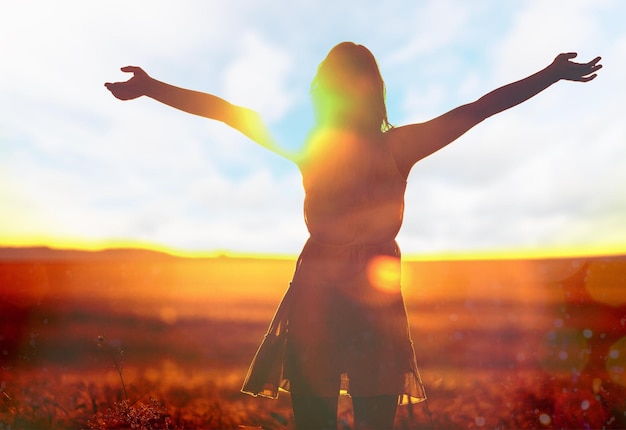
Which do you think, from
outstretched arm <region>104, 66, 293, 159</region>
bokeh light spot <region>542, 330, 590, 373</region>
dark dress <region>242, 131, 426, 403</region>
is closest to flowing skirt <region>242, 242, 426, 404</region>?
dark dress <region>242, 131, 426, 403</region>

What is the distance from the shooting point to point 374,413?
2.67 metres

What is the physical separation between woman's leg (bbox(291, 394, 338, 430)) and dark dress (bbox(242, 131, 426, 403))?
3 centimetres

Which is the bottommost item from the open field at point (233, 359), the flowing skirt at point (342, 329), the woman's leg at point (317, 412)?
the open field at point (233, 359)

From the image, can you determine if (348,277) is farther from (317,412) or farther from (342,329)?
(317,412)

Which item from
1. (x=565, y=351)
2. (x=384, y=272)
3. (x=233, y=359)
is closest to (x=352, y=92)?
(x=384, y=272)

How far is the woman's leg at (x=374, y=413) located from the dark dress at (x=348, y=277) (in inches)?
1.9

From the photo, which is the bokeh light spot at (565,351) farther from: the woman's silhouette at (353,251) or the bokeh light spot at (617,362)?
the woman's silhouette at (353,251)

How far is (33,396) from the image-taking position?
18.1 ft

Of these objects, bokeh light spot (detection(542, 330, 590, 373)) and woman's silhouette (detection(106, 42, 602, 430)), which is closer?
woman's silhouette (detection(106, 42, 602, 430))

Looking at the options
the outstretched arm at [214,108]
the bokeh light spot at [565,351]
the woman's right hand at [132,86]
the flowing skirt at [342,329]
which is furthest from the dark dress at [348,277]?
the bokeh light spot at [565,351]

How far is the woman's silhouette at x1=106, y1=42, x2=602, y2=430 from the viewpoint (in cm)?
263

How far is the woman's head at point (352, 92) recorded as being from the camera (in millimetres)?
2682

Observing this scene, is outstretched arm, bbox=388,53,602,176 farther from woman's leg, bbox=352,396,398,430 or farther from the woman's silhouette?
woman's leg, bbox=352,396,398,430

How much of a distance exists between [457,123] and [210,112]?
1.18m
